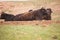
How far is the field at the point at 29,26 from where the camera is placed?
113 inches

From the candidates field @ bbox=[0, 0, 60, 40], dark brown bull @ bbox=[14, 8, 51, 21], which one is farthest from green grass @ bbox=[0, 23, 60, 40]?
dark brown bull @ bbox=[14, 8, 51, 21]

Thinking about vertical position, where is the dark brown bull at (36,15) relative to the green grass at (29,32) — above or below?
above

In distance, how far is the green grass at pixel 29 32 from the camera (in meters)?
2.86

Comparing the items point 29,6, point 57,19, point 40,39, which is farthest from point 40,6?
point 40,39

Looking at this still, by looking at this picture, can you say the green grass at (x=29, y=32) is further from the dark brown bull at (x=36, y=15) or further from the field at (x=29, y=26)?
the dark brown bull at (x=36, y=15)

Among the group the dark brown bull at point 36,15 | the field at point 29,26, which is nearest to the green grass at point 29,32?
the field at point 29,26

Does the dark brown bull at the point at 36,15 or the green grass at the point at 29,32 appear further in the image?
the dark brown bull at the point at 36,15

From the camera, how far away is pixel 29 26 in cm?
295

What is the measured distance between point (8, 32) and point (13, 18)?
10.8 inches

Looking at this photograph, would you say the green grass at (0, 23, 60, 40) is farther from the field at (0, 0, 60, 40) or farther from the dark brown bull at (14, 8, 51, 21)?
the dark brown bull at (14, 8, 51, 21)

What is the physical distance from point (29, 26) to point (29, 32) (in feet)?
0.38

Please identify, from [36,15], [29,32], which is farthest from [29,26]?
[36,15]

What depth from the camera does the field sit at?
2869 millimetres

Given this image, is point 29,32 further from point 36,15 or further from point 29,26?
point 36,15
